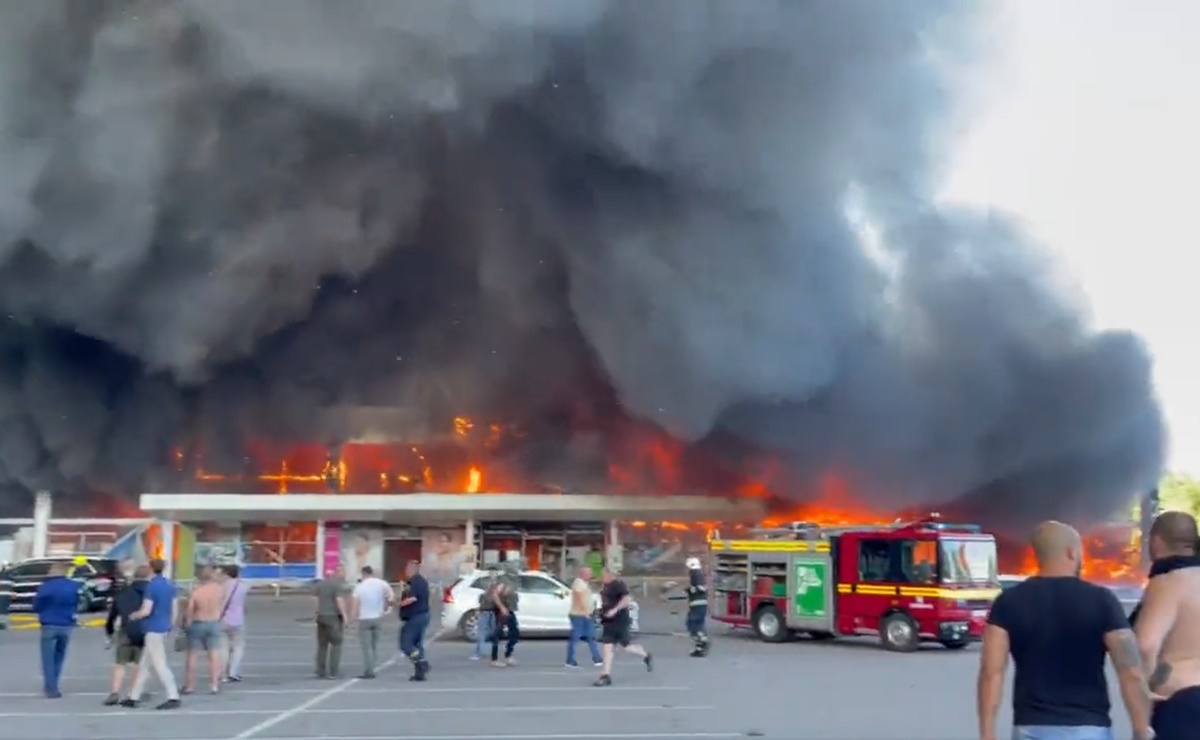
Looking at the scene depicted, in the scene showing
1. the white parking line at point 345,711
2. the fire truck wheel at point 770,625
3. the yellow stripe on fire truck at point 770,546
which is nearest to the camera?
the white parking line at point 345,711

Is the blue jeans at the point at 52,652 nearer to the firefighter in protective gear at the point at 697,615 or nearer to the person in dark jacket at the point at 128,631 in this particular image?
the person in dark jacket at the point at 128,631

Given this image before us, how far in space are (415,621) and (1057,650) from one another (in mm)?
11744

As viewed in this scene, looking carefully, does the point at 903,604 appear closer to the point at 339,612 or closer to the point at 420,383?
the point at 339,612

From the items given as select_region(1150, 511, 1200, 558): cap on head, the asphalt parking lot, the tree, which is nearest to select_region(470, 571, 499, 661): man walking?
the asphalt parking lot

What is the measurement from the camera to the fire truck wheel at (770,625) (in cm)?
2144

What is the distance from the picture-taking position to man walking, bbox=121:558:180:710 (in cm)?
1255

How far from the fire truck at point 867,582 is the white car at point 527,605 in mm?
2219

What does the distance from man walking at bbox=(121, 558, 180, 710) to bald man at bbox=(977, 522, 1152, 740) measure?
9.62 metres

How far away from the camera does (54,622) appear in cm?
1342

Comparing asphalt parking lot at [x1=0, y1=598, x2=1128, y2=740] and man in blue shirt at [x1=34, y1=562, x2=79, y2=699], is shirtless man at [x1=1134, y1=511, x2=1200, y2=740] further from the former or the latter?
man in blue shirt at [x1=34, y1=562, x2=79, y2=699]

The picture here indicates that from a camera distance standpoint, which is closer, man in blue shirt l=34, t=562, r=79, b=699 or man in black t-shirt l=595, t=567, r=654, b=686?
man in blue shirt l=34, t=562, r=79, b=699

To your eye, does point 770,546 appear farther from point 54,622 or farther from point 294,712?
point 54,622

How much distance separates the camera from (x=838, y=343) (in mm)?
33562

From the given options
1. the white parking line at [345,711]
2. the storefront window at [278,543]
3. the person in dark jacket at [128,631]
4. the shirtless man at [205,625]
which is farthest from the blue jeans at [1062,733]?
the storefront window at [278,543]
